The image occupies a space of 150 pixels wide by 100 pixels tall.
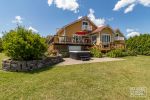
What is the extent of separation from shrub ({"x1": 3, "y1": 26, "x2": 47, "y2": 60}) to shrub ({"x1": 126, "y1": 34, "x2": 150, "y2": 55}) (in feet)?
57.7

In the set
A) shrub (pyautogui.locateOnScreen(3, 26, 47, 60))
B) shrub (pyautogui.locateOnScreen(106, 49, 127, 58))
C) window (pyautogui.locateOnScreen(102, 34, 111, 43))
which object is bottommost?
shrub (pyautogui.locateOnScreen(106, 49, 127, 58))

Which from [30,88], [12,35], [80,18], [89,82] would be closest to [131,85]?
[89,82]

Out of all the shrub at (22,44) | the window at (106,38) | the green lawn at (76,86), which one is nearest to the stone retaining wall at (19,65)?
the shrub at (22,44)

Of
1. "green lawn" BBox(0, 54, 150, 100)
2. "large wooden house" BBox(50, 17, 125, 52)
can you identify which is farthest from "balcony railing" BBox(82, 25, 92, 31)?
"green lawn" BBox(0, 54, 150, 100)

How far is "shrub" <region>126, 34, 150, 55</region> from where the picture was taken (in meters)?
25.8

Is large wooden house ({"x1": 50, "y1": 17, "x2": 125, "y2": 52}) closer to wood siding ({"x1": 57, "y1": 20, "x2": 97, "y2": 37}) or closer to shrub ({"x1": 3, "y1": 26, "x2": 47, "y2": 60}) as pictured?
wood siding ({"x1": 57, "y1": 20, "x2": 97, "y2": 37})

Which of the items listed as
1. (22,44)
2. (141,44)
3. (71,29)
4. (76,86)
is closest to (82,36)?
(71,29)

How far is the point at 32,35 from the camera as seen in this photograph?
44.0 feet

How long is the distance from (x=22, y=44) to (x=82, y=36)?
17885 millimetres

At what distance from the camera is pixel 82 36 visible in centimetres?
2934

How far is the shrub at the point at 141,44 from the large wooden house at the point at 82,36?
6.28 feet

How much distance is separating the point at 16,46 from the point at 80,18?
19227 millimetres

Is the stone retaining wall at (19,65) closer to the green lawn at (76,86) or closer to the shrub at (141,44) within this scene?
the green lawn at (76,86)

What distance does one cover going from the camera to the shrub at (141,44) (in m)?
25.8
